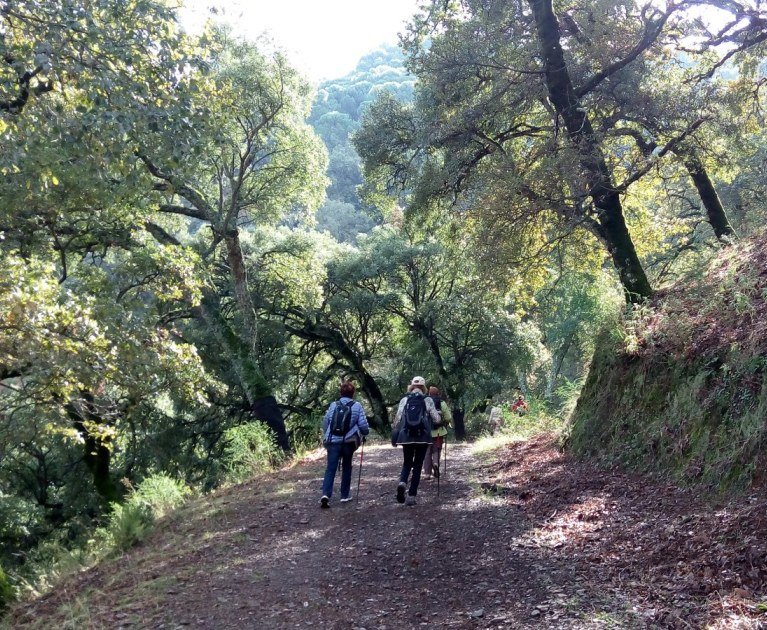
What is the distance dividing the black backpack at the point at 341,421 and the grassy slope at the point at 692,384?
11.6 feet

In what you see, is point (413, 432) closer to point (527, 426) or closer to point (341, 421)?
point (341, 421)

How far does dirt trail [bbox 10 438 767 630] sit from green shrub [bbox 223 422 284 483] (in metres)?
3.69

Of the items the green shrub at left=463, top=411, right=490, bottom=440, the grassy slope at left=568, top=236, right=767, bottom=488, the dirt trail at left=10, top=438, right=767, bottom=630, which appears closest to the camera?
the dirt trail at left=10, top=438, right=767, bottom=630

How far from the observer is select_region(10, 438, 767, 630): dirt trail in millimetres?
4578

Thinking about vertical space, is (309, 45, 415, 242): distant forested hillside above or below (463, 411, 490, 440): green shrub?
above

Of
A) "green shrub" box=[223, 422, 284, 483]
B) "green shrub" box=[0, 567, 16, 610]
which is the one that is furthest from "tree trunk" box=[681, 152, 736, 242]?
"green shrub" box=[0, 567, 16, 610]

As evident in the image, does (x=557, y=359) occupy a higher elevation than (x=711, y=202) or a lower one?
lower

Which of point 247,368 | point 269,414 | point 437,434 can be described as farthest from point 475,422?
point 437,434

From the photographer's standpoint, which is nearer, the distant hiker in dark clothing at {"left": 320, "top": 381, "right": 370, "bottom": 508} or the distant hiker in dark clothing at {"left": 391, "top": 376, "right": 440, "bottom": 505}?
the distant hiker in dark clothing at {"left": 391, "top": 376, "right": 440, "bottom": 505}

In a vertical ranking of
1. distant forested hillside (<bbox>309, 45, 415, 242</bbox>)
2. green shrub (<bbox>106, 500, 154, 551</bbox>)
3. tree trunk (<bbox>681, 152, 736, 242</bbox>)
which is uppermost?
distant forested hillside (<bbox>309, 45, 415, 242</bbox>)

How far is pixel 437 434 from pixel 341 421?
1.90 metres

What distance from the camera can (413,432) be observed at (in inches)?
324

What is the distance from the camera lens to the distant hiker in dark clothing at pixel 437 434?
9492 mm

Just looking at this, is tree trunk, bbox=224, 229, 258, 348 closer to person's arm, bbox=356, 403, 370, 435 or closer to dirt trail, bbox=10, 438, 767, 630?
dirt trail, bbox=10, 438, 767, 630
